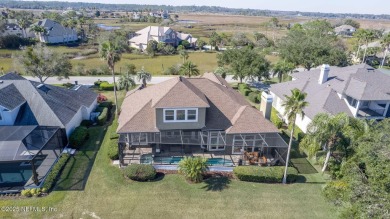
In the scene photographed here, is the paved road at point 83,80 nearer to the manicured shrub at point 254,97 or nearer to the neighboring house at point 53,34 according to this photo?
the manicured shrub at point 254,97

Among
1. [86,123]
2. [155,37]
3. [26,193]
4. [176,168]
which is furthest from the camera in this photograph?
[155,37]

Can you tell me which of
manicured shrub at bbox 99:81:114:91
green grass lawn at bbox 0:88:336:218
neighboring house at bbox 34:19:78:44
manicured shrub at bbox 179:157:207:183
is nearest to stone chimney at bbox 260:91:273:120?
green grass lawn at bbox 0:88:336:218

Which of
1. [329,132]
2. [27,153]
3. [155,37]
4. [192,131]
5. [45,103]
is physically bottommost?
[27,153]

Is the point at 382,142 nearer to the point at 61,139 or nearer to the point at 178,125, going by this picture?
the point at 178,125

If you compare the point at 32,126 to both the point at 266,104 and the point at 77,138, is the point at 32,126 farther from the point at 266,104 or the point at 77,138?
the point at 266,104

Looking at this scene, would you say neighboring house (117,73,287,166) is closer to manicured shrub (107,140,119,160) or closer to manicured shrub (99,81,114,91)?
manicured shrub (107,140,119,160)

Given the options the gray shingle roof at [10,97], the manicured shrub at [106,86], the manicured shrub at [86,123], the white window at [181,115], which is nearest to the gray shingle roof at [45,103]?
the gray shingle roof at [10,97]

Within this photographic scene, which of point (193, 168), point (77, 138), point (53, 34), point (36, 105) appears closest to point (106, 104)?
point (36, 105)

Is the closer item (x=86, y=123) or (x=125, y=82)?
(x=86, y=123)
